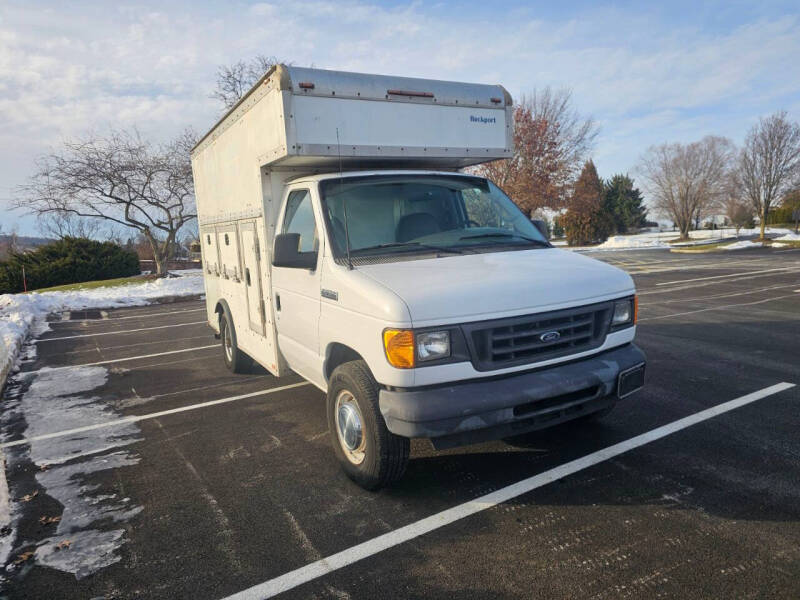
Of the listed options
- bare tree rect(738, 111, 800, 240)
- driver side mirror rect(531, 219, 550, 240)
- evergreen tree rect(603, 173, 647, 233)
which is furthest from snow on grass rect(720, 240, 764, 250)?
driver side mirror rect(531, 219, 550, 240)

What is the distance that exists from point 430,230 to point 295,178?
60.1 inches

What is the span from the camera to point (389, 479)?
3.58 meters

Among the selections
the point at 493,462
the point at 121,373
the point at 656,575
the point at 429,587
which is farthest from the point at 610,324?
the point at 121,373

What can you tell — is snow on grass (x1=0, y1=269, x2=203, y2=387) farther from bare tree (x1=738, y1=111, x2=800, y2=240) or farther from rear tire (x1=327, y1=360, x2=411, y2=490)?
bare tree (x1=738, y1=111, x2=800, y2=240)

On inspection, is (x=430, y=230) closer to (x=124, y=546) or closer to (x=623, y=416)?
(x=623, y=416)

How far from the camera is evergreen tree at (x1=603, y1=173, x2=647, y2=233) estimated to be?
54.8 meters

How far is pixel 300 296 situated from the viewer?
4441 mm

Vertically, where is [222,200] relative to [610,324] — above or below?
above

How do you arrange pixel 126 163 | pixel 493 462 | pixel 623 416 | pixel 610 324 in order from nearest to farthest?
pixel 610 324
pixel 493 462
pixel 623 416
pixel 126 163

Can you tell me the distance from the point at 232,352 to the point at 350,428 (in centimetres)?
368

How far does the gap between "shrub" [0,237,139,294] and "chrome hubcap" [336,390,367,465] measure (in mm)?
24646

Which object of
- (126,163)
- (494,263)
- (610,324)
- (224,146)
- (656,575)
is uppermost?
(126,163)

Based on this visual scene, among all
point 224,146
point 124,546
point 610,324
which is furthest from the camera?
point 224,146

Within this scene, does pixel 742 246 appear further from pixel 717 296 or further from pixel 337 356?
pixel 337 356
